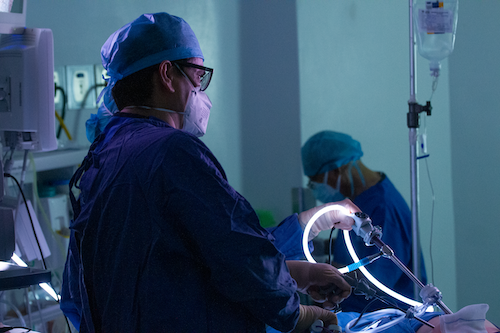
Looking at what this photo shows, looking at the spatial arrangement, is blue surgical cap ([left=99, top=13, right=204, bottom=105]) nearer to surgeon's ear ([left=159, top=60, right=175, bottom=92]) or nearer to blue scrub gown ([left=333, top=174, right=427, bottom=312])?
surgeon's ear ([left=159, top=60, right=175, bottom=92])

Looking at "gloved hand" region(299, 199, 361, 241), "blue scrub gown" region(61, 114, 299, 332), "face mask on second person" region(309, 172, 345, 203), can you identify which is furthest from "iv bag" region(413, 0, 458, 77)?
"blue scrub gown" region(61, 114, 299, 332)

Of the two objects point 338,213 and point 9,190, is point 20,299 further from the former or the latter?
point 338,213

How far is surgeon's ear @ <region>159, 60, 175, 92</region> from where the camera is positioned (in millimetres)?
1154

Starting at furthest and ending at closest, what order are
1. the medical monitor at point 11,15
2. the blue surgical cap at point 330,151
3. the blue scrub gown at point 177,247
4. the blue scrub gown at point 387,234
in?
1. the blue surgical cap at point 330,151
2. the blue scrub gown at point 387,234
3. the medical monitor at point 11,15
4. the blue scrub gown at point 177,247

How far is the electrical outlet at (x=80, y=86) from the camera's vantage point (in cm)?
244

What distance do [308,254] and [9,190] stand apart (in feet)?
4.65

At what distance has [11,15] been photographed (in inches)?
64.5

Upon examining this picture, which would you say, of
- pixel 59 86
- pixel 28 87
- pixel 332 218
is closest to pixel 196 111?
pixel 332 218

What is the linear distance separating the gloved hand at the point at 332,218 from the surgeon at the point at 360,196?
453mm

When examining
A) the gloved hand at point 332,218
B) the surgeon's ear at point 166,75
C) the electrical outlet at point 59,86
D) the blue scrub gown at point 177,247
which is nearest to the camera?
the blue scrub gown at point 177,247

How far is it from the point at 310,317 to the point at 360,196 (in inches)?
38.1

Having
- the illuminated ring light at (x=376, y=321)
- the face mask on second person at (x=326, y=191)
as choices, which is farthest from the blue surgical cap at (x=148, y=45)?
the face mask on second person at (x=326, y=191)

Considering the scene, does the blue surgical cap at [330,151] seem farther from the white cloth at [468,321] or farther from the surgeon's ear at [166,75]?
the surgeon's ear at [166,75]

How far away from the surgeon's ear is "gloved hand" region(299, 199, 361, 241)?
571 millimetres
